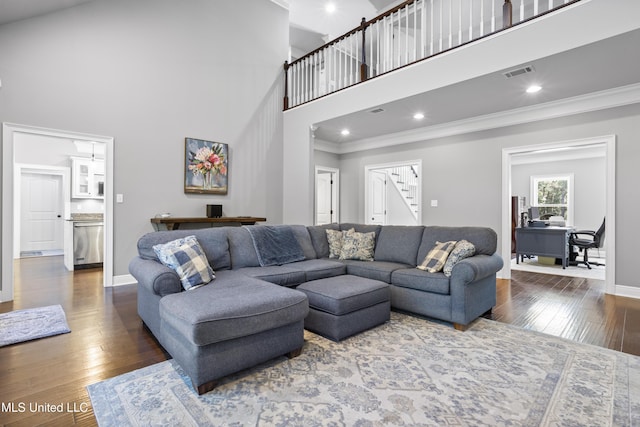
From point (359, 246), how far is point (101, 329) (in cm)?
280

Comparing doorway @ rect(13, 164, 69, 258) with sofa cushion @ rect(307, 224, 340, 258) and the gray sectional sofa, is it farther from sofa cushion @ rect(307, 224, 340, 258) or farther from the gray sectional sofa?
sofa cushion @ rect(307, 224, 340, 258)

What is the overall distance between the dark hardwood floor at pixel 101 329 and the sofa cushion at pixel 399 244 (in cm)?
106

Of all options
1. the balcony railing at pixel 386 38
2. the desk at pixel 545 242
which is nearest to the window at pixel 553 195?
the desk at pixel 545 242

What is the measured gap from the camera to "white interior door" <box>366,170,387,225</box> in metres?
7.43

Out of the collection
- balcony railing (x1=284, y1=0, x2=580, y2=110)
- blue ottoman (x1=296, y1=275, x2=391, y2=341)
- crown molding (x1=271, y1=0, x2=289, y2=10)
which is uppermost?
crown molding (x1=271, y1=0, x2=289, y2=10)

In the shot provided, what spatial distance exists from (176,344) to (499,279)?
4921 mm

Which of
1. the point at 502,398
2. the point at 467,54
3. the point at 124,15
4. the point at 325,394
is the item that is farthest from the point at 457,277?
the point at 124,15

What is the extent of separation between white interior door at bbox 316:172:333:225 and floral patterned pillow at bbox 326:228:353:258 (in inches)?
144

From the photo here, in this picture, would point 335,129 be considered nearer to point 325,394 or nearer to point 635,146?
point 635,146

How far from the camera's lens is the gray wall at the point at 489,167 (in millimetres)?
4125

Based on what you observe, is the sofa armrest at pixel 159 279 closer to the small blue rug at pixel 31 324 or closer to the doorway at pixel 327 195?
the small blue rug at pixel 31 324

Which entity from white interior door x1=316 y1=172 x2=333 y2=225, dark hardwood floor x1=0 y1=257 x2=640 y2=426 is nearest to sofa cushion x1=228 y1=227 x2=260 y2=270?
dark hardwood floor x1=0 y1=257 x2=640 y2=426

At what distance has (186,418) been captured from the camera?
1.65 meters

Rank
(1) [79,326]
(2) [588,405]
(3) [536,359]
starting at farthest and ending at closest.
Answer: (1) [79,326] < (3) [536,359] < (2) [588,405]
